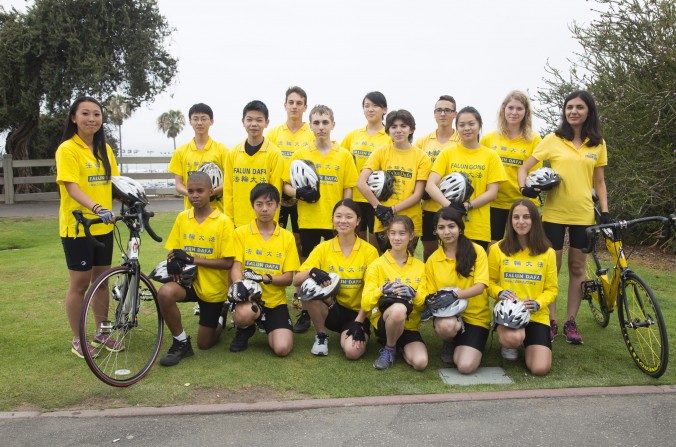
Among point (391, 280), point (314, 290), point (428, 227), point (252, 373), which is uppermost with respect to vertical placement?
point (428, 227)

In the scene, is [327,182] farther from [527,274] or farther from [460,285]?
[527,274]

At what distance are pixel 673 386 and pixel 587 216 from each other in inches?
61.2

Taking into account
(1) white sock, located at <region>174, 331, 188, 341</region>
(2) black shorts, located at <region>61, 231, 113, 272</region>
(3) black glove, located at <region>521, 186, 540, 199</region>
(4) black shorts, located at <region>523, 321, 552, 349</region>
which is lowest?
(1) white sock, located at <region>174, 331, 188, 341</region>

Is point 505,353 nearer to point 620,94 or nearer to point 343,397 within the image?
point 343,397

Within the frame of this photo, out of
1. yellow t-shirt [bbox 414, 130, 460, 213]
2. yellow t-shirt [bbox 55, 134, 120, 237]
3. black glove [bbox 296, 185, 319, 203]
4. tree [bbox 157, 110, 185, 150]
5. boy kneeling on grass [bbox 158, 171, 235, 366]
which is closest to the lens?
yellow t-shirt [bbox 55, 134, 120, 237]

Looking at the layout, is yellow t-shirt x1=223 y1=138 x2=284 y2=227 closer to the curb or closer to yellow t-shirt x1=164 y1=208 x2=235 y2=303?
yellow t-shirt x1=164 y1=208 x2=235 y2=303

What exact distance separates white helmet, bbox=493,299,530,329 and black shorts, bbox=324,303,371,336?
3.82ft

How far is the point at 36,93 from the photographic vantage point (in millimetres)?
18484

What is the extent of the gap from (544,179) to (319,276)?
6.87 feet

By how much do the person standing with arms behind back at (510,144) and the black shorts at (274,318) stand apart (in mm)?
2176

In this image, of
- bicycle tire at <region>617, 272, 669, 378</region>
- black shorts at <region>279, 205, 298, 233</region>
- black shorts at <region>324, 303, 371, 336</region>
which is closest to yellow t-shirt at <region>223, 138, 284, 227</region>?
black shorts at <region>279, 205, 298, 233</region>

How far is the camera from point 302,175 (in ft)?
17.4

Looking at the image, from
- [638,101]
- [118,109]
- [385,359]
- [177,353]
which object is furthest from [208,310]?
[118,109]

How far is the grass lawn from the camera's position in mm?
4078
